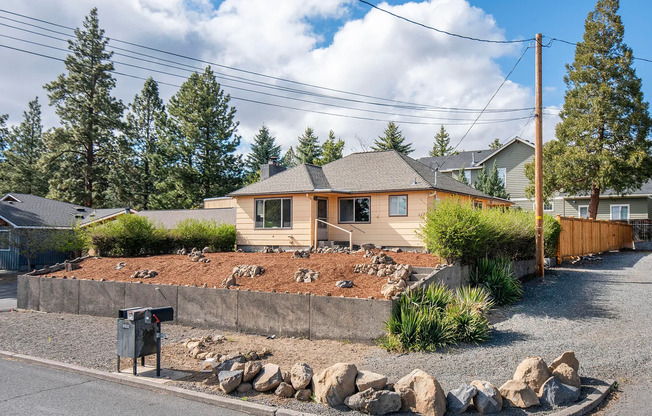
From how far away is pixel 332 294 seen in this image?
960cm

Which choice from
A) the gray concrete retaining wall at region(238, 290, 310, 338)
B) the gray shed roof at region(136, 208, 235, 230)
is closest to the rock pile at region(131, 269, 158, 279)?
the gray concrete retaining wall at region(238, 290, 310, 338)

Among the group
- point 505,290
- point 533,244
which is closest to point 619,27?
point 533,244

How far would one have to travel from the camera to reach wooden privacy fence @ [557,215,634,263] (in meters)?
18.2

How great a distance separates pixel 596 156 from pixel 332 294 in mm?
23004

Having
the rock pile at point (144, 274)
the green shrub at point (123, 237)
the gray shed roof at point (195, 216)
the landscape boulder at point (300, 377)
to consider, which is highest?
the gray shed roof at point (195, 216)

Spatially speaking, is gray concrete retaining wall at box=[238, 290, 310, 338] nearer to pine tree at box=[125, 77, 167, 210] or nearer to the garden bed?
Result: the garden bed

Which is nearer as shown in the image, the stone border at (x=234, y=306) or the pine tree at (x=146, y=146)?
the stone border at (x=234, y=306)

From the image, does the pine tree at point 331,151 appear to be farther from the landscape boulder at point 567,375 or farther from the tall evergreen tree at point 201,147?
the landscape boulder at point 567,375

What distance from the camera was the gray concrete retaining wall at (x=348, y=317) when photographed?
8.54 metres

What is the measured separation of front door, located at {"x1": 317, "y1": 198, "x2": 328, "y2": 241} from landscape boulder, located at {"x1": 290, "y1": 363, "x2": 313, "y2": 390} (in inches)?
517

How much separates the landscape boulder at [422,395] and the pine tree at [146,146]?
38193 millimetres

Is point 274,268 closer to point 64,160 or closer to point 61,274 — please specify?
point 61,274

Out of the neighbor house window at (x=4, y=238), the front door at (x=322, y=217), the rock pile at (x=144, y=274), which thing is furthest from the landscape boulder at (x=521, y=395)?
the neighbor house window at (x=4, y=238)

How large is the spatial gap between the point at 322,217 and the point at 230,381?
13718 millimetres
